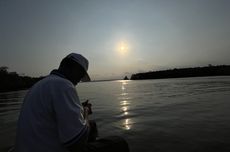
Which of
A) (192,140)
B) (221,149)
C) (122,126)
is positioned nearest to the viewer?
(221,149)

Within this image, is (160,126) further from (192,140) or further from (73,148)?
(73,148)

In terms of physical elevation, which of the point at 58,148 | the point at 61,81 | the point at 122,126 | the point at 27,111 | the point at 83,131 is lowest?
the point at 122,126

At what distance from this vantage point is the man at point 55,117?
269 cm

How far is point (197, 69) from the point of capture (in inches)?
7825

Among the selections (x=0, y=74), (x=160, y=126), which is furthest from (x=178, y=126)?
(x=0, y=74)

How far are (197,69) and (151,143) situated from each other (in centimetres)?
20101

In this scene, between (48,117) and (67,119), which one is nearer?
(67,119)

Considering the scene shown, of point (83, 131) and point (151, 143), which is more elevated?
point (83, 131)

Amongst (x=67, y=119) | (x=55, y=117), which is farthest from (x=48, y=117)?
(x=67, y=119)

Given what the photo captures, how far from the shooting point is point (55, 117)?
2834 mm

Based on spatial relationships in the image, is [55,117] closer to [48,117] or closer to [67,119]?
[48,117]

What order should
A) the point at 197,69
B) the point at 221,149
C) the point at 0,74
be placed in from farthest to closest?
the point at 197,69 < the point at 0,74 < the point at 221,149

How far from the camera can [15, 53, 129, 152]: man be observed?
2.69m

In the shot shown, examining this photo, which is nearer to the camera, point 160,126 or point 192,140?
point 192,140
